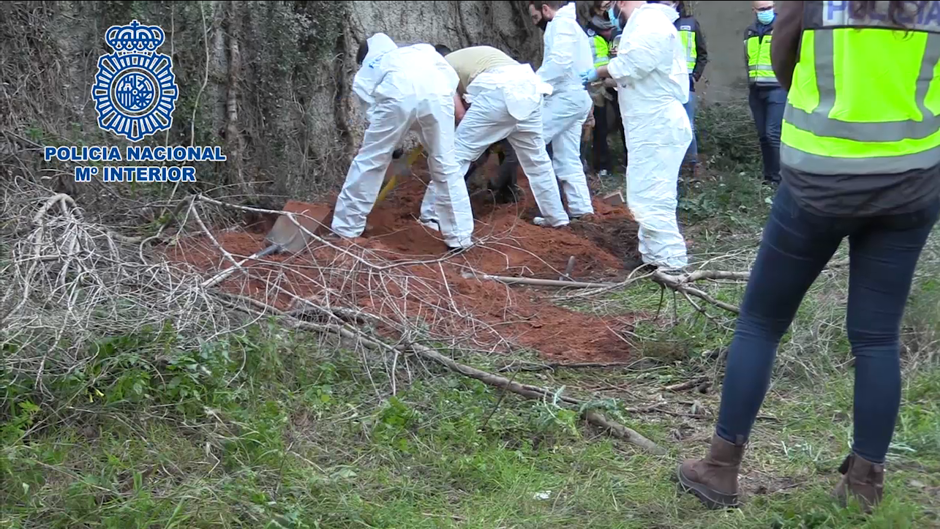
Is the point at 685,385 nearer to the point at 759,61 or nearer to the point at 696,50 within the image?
the point at 759,61

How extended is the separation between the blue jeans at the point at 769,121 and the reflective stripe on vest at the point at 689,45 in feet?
1.74

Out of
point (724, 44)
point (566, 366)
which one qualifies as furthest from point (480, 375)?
point (724, 44)

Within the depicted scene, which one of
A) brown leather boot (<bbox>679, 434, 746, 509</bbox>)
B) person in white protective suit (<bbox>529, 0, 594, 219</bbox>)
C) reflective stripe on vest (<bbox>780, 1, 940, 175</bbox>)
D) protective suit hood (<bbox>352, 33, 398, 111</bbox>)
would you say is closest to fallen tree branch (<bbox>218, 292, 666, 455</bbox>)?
brown leather boot (<bbox>679, 434, 746, 509</bbox>)

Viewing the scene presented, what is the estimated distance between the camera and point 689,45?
760cm

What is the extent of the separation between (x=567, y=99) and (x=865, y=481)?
4.63m

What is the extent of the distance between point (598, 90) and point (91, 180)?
439 cm

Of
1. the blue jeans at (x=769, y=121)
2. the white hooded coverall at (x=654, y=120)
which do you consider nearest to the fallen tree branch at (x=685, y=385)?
the white hooded coverall at (x=654, y=120)

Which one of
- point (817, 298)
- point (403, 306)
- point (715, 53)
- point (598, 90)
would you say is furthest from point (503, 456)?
point (715, 53)

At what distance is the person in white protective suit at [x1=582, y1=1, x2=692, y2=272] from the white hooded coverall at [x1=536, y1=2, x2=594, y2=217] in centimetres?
96

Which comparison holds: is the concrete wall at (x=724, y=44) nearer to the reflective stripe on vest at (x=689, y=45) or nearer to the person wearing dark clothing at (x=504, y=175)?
the reflective stripe on vest at (x=689, y=45)

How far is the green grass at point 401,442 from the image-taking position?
9.02 feet

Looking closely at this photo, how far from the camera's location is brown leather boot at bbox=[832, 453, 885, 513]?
8.43ft

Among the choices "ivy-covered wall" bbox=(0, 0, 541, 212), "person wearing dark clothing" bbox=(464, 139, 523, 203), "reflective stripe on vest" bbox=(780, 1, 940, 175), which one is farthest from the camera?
"person wearing dark clothing" bbox=(464, 139, 523, 203)

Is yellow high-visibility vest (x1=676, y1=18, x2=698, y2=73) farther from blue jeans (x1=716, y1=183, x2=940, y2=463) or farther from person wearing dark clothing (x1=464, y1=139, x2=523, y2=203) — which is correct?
blue jeans (x1=716, y1=183, x2=940, y2=463)
